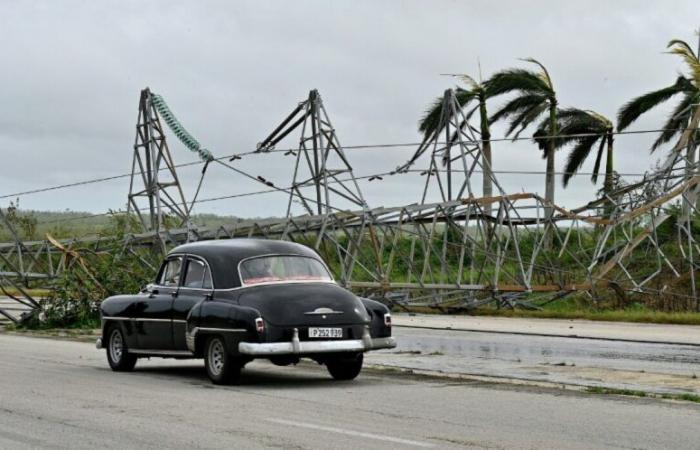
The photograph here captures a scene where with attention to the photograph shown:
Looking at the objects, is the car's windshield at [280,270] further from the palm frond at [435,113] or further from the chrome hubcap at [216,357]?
the palm frond at [435,113]

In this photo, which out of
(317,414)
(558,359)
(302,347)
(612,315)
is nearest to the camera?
(317,414)

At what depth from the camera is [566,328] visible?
30.9m

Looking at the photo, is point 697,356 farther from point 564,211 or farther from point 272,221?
point 272,221

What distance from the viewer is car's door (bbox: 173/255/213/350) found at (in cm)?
1641

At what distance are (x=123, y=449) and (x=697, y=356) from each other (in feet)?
43.6

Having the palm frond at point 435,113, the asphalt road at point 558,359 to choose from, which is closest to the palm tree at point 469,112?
the palm frond at point 435,113

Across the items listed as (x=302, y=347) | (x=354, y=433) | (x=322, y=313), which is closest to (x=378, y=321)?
(x=322, y=313)

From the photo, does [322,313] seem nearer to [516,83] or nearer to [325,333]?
[325,333]

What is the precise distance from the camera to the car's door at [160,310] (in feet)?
55.6

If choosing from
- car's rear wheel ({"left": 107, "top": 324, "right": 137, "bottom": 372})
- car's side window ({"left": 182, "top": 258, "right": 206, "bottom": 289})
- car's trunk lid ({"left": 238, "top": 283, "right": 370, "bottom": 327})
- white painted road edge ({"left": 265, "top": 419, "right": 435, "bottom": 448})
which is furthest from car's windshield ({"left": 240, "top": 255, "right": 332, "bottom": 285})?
white painted road edge ({"left": 265, "top": 419, "right": 435, "bottom": 448})

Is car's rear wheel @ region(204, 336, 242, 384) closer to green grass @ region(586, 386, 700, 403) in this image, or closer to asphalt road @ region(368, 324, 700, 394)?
asphalt road @ region(368, 324, 700, 394)

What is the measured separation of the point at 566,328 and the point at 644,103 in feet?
71.7

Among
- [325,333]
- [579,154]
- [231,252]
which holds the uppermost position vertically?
[579,154]

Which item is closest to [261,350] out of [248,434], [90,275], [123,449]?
[248,434]
